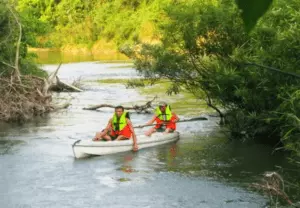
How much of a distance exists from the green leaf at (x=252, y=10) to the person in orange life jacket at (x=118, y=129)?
1304 cm

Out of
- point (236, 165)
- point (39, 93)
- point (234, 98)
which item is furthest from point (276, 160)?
point (39, 93)

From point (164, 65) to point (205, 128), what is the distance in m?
2.47

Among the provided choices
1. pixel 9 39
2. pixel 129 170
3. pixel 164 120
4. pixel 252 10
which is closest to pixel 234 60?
pixel 164 120

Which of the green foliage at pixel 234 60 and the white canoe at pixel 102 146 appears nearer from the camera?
the green foliage at pixel 234 60

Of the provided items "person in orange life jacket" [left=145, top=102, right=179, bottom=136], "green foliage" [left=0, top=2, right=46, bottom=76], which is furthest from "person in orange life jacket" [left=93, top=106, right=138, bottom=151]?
"green foliage" [left=0, top=2, right=46, bottom=76]

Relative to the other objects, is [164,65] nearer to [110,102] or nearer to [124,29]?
[110,102]

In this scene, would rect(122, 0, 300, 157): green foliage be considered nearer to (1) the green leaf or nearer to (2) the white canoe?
(2) the white canoe

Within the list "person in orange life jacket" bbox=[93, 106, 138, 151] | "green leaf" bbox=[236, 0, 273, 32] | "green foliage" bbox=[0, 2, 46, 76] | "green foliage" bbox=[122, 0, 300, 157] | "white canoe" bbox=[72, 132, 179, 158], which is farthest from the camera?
"green foliage" bbox=[0, 2, 46, 76]

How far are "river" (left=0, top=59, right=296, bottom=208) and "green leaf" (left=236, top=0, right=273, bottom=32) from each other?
9.38 meters

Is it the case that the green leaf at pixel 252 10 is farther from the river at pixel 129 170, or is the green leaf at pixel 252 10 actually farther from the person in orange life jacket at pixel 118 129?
the person in orange life jacket at pixel 118 129

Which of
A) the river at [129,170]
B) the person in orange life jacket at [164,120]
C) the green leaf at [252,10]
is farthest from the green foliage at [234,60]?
the green leaf at [252,10]

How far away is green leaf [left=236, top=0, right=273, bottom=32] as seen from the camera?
1.66ft

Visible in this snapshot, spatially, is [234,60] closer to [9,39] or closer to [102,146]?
[102,146]

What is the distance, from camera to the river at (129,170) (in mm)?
10125
